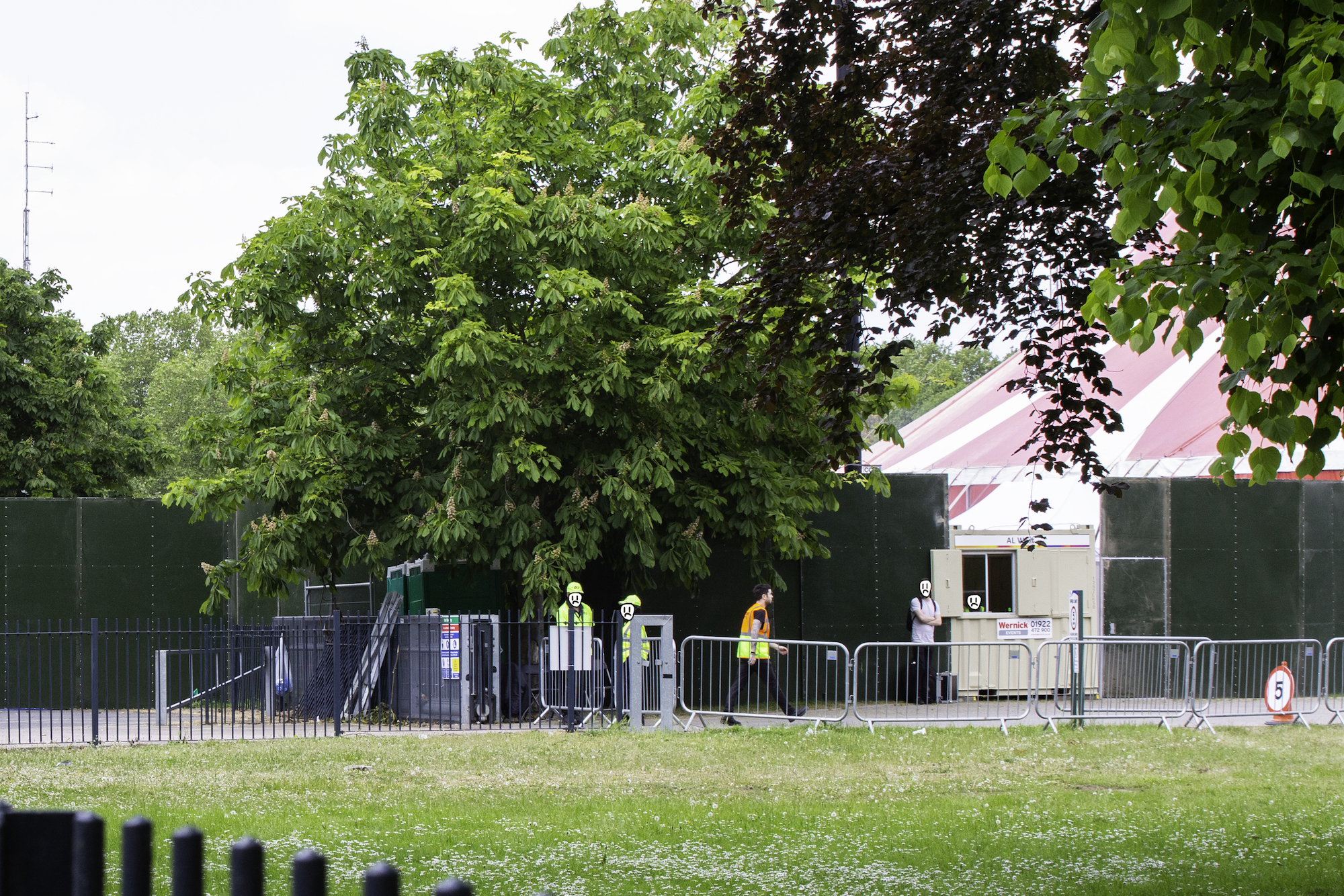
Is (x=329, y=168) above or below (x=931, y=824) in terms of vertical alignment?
above

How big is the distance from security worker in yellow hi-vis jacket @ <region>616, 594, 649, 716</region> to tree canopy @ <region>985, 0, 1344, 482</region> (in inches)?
474

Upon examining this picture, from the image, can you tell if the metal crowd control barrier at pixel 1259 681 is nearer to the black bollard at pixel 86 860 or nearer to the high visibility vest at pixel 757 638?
the high visibility vest at pixel 757 638

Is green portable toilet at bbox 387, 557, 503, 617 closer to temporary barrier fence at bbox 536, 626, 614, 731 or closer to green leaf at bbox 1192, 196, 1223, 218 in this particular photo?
temporary barrier fence at bbox 536, 626, 614, 731

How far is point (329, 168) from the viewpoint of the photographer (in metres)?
18.9

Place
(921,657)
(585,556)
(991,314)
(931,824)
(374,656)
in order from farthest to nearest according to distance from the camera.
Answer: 1. (921,657)
2. (374,656)
3. (585,556)
4. (991,314)
5. (931,824)

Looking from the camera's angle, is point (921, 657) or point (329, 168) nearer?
point (329, 168)

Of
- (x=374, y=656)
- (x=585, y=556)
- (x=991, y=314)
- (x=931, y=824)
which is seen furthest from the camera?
(x=374, y=656)

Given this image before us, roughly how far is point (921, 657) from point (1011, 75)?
1228cm

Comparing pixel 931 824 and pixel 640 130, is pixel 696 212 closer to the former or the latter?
pixel 640 130

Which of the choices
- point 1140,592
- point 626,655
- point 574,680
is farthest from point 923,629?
point 574,680

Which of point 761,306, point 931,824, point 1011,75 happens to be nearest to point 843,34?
point 1011,75

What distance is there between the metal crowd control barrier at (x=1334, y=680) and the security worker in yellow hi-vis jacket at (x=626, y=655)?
332 inches

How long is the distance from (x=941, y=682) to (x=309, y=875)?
63.5ft

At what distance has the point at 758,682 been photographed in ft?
56.4
